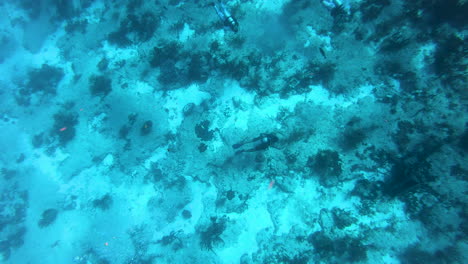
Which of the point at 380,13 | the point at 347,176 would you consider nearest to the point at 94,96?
the point at 347,176

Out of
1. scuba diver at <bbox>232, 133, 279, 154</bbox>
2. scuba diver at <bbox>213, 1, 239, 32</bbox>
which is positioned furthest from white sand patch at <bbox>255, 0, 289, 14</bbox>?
scuba diver at <bbox>232, 133, 279, 154</bbox>

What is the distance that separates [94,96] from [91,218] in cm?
668

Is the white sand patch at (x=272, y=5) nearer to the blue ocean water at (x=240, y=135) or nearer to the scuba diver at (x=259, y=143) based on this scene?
the blue ocean water at (x=240, y=135)

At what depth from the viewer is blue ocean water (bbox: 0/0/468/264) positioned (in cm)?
Result: 767

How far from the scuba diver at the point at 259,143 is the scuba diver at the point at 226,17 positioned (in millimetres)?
4861

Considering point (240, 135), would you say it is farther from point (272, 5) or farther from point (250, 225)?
point (272, 5)

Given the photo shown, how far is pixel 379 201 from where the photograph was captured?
26.9 ft

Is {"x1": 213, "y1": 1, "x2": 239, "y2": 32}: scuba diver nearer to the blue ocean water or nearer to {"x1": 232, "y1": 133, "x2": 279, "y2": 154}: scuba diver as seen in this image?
the blue ocean water


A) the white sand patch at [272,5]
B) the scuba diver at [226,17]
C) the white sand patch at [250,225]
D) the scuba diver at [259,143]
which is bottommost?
the white sand patch at [250,225]

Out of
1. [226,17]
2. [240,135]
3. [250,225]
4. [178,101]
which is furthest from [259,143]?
[226,17]

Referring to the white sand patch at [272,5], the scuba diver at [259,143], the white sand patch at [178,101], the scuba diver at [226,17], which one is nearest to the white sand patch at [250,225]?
the scuba diver at [259,143]

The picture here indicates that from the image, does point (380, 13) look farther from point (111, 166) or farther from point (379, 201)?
point (111, 166)

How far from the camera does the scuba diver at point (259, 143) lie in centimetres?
835

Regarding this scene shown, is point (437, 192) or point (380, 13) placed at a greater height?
point (380, 13)
